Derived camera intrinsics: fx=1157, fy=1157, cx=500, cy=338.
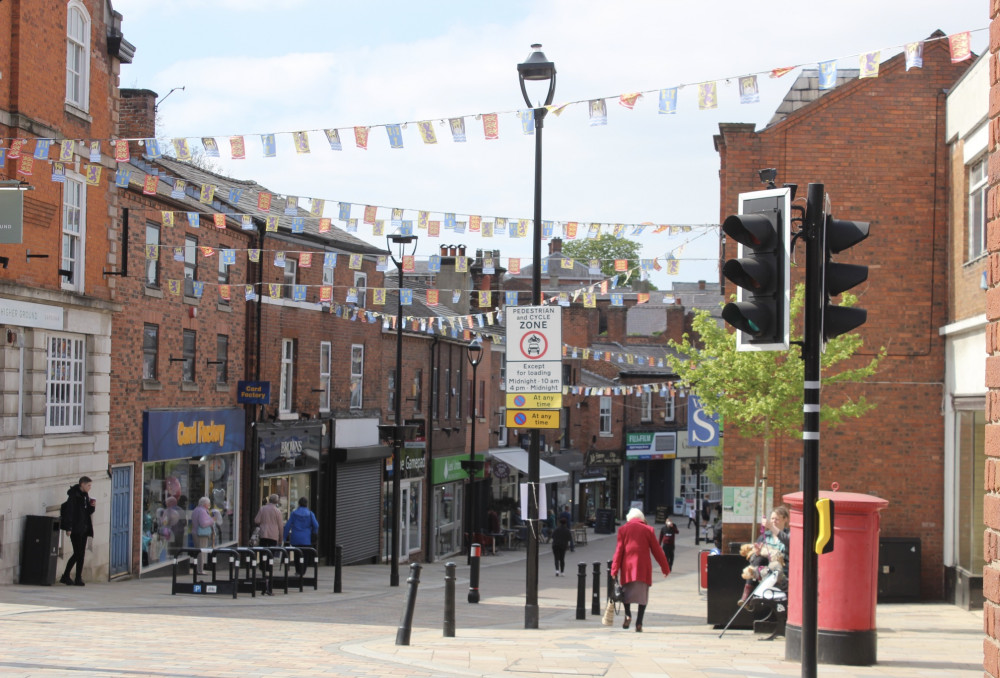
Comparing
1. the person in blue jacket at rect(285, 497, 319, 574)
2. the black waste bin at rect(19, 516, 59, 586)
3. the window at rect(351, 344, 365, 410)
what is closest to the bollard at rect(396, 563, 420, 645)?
the black waste bin at rect(19, 516, 59, 586)

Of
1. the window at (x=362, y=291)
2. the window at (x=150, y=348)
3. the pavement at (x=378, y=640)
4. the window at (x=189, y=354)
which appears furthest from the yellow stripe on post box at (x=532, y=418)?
the window at (x=362, y=291)

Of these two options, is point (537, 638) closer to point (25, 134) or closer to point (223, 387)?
point (25, 134)

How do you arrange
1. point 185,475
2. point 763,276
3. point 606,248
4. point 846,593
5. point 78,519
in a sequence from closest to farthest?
point 763,276, point 846,593, point 78,519, point 185,475, point 606,248

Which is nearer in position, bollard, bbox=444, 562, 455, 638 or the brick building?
bollard, bbox=444, 562, 455, 638

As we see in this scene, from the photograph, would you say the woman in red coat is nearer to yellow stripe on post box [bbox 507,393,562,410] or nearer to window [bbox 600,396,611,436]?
yellow stripe on post box [bbox 507,393,562,410]

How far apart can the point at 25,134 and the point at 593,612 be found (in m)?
11.7

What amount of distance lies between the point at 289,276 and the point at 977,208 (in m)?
16.4

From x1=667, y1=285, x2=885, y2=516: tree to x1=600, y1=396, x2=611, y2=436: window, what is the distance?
3789 cm

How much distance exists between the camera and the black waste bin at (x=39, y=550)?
18.0 m

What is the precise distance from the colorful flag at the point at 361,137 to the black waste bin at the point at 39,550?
8.28 m

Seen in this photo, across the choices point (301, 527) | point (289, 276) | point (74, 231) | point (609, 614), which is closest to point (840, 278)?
point (609, 614)

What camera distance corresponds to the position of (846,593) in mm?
11359

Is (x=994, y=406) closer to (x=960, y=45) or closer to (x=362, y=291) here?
(x=960, y=45)

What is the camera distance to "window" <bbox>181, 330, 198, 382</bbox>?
969 inches
